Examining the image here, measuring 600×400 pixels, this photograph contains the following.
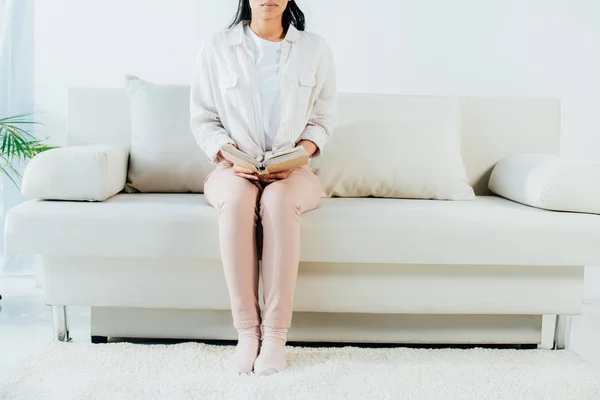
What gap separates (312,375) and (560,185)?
98 centimetres

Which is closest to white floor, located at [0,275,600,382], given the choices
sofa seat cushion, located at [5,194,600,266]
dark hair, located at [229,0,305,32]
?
sofa seat cushion, located at [5,194,600,266]

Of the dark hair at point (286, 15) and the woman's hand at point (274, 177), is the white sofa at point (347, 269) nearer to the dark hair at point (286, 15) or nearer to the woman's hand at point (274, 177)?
the woman's hand at point (274, 177)

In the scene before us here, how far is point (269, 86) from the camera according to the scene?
2053 mm

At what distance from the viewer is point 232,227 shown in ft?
5.60

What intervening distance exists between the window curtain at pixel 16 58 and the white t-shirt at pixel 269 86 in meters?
1.34

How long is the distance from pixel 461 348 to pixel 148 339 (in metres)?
1.00

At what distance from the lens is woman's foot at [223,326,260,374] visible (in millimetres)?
1646

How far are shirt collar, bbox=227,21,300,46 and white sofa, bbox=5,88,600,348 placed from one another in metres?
0.55

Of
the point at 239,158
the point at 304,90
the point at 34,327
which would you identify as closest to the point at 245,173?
the point at 239,158

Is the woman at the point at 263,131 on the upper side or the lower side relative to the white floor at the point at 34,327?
upper

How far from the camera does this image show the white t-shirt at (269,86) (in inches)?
80.6

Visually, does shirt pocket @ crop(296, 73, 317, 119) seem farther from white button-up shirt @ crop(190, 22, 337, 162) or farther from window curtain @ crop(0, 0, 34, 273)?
window curtain @ crop(0, 0, 34, 273)

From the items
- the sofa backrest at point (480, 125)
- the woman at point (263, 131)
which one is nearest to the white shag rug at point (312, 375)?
the woman at point (263, 131)

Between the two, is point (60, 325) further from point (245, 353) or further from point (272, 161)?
point (272, 161)
